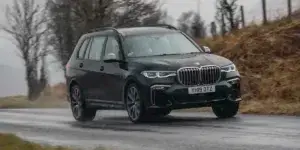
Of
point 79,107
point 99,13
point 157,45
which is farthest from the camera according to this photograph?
point 99,13

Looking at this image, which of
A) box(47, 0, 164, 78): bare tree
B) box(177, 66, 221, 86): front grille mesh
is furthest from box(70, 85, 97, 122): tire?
box(47, 0, 164, 78): bare tree

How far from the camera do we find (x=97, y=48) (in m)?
16.1

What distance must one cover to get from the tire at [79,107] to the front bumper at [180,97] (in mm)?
3097

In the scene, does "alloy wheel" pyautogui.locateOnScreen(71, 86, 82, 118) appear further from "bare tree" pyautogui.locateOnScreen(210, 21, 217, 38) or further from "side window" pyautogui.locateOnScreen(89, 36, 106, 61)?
"bare tree" pyautogui.locateOnScreen(210, 21, 217, 38)

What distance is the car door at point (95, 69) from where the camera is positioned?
15.6m

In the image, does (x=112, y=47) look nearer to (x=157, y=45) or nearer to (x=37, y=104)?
(x=157, y=45)

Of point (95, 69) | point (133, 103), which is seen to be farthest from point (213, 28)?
point (133, 103)

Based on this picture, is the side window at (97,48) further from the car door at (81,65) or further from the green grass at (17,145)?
the green grass at (17,145)

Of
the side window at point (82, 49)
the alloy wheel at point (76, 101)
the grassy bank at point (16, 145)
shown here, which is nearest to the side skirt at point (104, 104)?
the alloy wheel at point (76, 101)

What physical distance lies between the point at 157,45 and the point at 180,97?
5.13 ft

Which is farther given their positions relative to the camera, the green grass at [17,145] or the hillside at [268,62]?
the hillside at [268,62]

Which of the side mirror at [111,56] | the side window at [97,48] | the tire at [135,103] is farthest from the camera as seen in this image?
the side window at [97,48]

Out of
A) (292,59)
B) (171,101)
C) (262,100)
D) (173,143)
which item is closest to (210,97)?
(171,101)

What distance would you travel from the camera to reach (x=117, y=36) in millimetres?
15438
